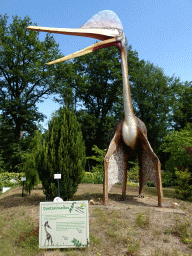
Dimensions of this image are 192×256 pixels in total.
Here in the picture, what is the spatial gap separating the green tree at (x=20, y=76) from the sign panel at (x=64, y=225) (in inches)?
694

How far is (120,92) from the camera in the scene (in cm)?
2697

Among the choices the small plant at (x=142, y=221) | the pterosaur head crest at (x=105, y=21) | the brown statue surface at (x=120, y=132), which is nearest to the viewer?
the small plant at (x=142, y=221)

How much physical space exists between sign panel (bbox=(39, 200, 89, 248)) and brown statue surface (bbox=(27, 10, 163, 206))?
2.63 m

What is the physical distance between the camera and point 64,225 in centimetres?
455

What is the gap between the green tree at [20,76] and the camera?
21.7 meters

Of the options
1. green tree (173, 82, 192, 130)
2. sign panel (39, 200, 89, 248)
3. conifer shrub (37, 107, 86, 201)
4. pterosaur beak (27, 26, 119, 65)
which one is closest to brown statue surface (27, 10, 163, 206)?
pterosaur beak (27, 26, 119, 65)

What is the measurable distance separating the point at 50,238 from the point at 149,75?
25.9 meters

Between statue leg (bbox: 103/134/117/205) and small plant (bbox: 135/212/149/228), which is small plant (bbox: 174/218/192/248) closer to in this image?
small plant (bbox: 135/212/149/228)

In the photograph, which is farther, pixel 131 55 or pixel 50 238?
pixel 131 55

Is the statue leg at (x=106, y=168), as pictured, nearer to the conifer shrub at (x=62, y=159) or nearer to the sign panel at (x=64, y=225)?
the conifer shrub at (x=62, y=159)

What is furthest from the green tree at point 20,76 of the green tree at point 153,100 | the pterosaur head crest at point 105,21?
the pterosaur head crest at point 105,21

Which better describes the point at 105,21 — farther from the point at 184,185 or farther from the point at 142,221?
the point at 184,185

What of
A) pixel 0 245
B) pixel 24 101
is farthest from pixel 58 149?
pixel 24 101

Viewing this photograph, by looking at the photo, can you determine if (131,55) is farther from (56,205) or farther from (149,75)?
(56,205)
